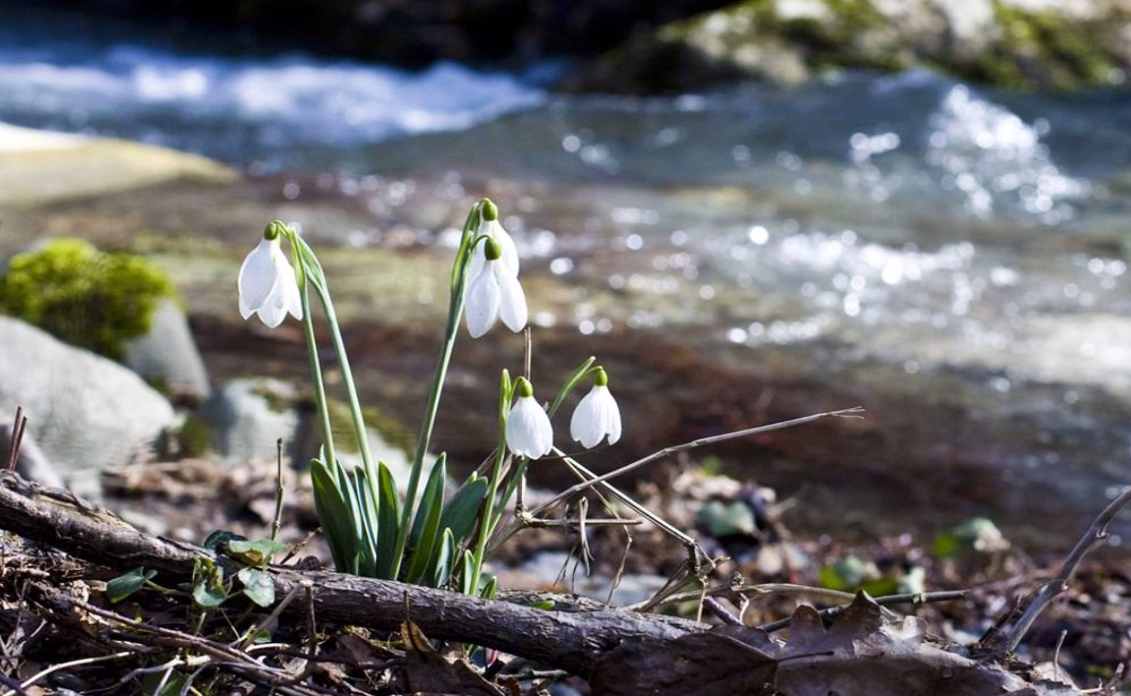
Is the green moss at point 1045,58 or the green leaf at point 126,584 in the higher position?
the green leaf at point 126,584

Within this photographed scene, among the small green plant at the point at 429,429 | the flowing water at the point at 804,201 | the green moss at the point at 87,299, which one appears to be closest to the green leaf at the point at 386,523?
the small green plant at the point at 429,429

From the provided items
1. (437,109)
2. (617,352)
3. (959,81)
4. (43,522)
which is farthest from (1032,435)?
(437,109)

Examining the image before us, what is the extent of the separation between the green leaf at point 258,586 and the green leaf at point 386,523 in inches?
10.6

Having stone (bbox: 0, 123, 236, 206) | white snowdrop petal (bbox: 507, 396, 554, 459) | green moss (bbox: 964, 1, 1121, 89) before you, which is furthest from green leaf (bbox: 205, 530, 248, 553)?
green moss (bbox: 964, 1, 1121, 89)

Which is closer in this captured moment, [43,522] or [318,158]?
[43,522]

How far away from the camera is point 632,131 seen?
11781 mm

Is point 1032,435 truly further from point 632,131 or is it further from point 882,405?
point 632,131

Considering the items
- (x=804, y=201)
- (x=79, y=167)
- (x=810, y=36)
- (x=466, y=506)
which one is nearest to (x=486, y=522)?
(x=466, y=506)

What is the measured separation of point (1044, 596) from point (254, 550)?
1.14 metres

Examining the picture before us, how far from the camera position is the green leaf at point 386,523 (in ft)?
6.77

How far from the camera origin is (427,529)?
2049mm

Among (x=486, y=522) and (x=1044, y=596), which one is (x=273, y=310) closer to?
(x=486, y=522)

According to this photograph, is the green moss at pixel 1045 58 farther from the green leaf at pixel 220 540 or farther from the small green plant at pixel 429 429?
the green leaf at pixel 220 540

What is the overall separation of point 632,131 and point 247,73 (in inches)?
237
